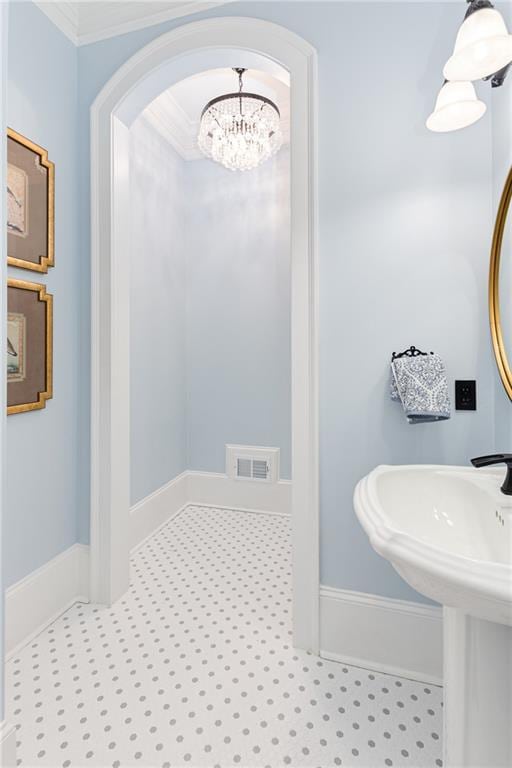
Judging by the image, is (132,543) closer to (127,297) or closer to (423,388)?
(127,297)

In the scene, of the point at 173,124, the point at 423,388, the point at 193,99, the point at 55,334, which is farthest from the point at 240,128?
the point at 423,388

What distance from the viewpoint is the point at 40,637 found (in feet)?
5.63

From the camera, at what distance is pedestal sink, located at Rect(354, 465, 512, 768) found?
2.26 feet

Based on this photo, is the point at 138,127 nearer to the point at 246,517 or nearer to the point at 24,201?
the point at 24,201

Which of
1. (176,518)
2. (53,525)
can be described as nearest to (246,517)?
(176,518)

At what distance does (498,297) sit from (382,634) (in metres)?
1.30

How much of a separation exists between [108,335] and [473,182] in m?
1.61

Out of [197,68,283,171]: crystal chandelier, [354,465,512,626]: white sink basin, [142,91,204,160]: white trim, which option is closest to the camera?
[354,465,512,626]: white sink basin

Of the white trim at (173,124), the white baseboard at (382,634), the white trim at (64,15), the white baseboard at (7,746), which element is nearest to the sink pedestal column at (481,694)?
the white baseboard at (382,634)

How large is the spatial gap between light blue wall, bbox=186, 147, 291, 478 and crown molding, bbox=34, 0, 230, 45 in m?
1.26

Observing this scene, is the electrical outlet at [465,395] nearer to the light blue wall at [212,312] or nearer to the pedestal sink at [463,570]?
the pedestal sink at [463,570]

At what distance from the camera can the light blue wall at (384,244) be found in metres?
1.45

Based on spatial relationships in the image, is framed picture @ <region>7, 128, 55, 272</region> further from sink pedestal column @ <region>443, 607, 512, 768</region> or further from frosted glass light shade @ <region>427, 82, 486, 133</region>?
sink pedestal column @ <region>443, 607, 512, 768</region>

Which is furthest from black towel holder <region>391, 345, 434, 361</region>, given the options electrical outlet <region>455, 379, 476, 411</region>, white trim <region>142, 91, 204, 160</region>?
white trim <region>142, 91, 204, 160</region>
